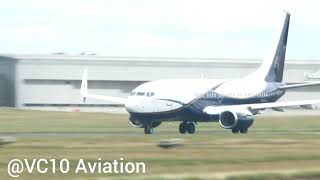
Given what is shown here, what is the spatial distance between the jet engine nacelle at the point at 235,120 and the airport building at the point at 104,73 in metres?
65.0

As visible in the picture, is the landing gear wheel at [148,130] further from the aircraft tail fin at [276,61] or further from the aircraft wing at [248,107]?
the aircraft tail fin at [276,61]

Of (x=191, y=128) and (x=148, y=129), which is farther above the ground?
(x=148, y=129)

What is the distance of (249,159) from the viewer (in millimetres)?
33406

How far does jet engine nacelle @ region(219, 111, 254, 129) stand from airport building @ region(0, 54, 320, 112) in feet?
213

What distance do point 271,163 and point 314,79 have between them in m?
94.4

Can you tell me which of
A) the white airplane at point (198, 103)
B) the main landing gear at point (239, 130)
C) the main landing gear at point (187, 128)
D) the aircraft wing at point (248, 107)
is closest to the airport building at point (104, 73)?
the white airplane at point (198, 103)

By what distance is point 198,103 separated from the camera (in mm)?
60000

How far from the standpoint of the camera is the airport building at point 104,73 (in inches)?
4941

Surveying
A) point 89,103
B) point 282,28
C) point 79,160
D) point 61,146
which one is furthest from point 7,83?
point 79,160

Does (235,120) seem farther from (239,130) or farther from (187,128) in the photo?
(187,128)

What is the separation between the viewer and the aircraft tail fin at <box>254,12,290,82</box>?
218 feet

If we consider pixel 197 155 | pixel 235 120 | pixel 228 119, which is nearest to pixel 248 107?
pixel 228 119

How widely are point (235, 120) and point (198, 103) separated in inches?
108

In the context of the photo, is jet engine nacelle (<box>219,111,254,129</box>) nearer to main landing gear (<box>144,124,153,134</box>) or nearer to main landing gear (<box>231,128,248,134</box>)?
main landing gear (<box>231,128,248,134</box>)
